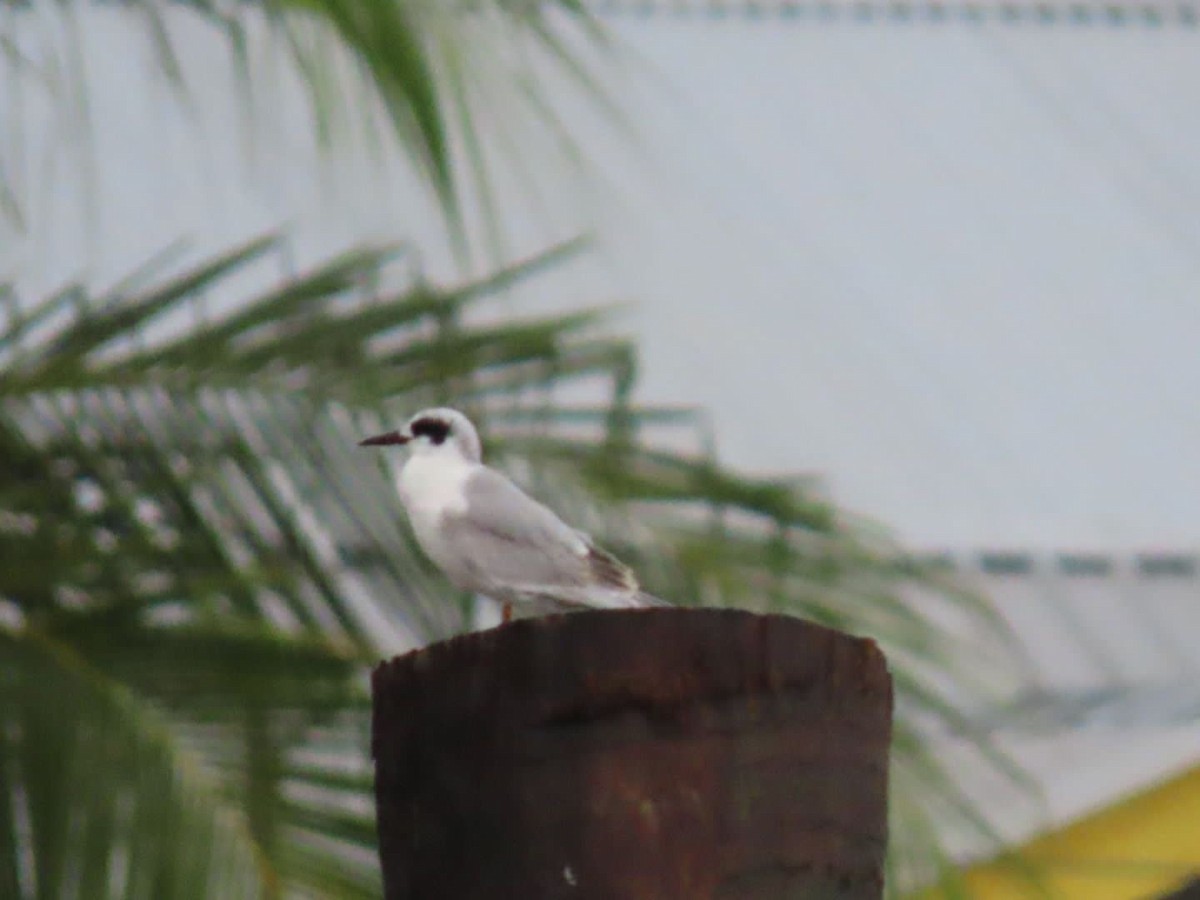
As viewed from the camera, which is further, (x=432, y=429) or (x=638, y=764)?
(x=432, y=429)

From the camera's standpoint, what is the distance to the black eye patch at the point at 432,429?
325 cm

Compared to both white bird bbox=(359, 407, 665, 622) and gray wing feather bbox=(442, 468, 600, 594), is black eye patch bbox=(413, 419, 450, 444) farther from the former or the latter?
gray wing feather bbox=(442, 468, 600, 594)

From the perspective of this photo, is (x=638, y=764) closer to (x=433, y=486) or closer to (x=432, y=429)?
(x=433, y=486)

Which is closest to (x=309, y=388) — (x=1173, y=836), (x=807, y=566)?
(x=807, y=566)

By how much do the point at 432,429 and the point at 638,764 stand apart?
143 cm

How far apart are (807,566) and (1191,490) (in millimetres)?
4871

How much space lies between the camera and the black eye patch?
3248mm

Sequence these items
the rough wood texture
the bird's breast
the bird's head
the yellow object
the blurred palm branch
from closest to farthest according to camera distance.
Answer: the rough wood texture
the bird's breast
the bird's head
the blurred palm branch
the yellow object

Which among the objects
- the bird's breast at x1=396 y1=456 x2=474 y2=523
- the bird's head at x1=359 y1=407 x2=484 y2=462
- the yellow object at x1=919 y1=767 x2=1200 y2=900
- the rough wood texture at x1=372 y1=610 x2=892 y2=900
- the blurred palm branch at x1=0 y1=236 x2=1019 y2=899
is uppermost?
the rough wood texture at x1=372 y1=610 x2=892 y2=900

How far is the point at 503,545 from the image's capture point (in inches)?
114

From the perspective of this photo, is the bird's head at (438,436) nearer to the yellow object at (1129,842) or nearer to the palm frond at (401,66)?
the palm frond at (401,66)

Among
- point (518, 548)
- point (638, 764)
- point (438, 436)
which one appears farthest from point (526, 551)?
point (638, 764)

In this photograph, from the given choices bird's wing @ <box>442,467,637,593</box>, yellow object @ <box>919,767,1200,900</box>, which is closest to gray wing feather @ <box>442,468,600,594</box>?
bird's wing @ <box>442,467,637,593</box>

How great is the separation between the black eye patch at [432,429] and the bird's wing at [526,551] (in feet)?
0.89
